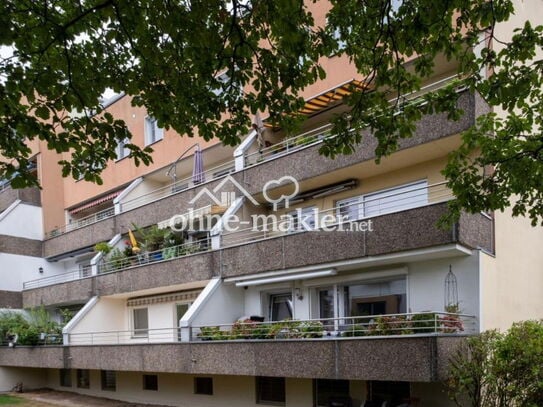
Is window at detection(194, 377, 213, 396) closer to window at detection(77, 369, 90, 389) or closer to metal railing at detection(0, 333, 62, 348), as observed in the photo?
metal railing at detection(0, 333, 62, 348)

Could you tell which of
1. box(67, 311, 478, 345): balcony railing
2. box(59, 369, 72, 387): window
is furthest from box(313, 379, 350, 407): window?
box(59, 369, 72, 387): window

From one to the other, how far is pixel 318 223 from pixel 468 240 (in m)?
5.00

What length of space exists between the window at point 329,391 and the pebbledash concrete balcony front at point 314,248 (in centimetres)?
321

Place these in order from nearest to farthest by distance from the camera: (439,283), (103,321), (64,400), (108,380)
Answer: (439,283) → (64,400) → (103,321) → (108,380)

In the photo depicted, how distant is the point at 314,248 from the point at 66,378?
54.2 ft

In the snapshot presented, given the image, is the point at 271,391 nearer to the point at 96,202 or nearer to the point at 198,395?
the point at 198,395

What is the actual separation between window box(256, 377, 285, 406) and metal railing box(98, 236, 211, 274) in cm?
483

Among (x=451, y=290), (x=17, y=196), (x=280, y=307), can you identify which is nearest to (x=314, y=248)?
(x=280, y=307)

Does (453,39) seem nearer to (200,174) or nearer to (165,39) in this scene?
(165,39)

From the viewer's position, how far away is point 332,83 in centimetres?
1545

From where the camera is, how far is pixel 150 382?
1825cm

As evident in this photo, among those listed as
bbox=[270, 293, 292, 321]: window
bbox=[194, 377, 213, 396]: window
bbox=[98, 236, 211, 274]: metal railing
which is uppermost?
bbox=[98, 236, 211, 274]: metal railing

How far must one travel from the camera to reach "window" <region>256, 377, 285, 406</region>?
1402 centimetres

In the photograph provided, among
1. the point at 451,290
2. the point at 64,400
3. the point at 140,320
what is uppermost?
the point at 451,290
